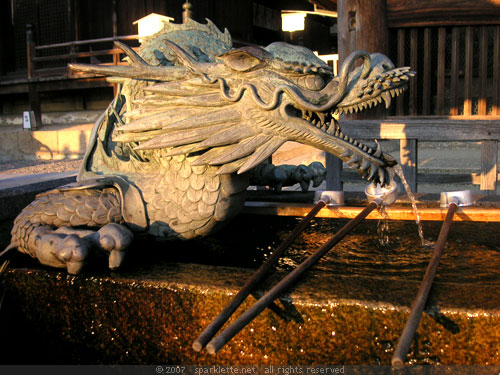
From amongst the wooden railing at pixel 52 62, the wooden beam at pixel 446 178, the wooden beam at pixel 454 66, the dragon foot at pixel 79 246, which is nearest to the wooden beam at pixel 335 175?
the wooden beam at pixel 446 178

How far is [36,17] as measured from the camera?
1366cm

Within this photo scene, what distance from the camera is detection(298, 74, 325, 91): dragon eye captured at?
1979 mm

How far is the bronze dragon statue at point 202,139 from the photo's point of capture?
198cm

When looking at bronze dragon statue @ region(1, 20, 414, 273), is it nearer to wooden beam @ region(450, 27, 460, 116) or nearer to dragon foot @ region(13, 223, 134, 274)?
dragon foot @ region(13, 223, 134, 274)

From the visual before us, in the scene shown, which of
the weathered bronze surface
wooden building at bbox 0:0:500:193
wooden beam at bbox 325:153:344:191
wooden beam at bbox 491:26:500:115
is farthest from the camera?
wooden beam at bbox 325:153:344:191

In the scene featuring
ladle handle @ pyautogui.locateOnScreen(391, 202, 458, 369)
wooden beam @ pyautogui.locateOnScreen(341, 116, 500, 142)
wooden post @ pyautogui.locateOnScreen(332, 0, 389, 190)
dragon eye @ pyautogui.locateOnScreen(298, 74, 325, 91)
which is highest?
wooden post @ pyautogui.locateOnScreen(332, 0, 389, 190)

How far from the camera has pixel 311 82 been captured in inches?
77.9

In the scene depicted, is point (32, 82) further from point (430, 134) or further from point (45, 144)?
point (430, 134)

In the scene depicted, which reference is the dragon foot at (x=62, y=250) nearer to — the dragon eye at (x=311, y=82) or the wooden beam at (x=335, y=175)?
the dragon eye at (x=311, y=82)

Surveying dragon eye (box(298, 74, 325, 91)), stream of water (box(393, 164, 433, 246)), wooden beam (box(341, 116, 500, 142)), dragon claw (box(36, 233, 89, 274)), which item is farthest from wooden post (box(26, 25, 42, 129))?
dragon eye (box(298, 74, 325, 91))

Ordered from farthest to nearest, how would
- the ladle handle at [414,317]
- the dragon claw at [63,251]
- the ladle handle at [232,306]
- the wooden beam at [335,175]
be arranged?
the wooden beam at [335,175] → the dragon claw at [63,251] → the ladle handle at [232,306] → the ladle handle at [414,317]

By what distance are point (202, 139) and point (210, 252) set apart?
0.66 metres

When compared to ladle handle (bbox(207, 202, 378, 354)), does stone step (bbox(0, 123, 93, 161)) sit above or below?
above

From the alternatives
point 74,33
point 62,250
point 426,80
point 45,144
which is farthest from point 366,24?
point 74,33
